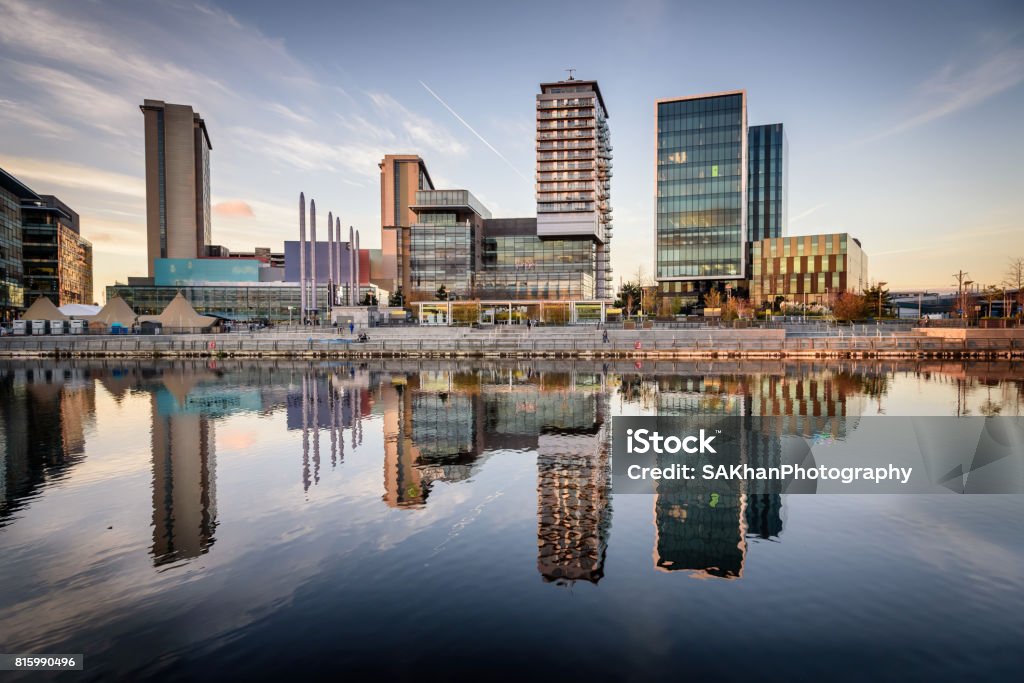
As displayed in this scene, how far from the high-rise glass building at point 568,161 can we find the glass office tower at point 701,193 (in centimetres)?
1549

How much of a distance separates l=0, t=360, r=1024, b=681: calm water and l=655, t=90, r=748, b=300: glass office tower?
12296cm

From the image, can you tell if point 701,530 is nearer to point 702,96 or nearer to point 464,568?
point 464,568

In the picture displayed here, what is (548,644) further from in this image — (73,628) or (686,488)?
(686,488)

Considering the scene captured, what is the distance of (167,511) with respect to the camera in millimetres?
16734

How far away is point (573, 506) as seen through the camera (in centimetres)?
1684

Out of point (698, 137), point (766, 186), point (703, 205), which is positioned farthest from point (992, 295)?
point (766, 186)

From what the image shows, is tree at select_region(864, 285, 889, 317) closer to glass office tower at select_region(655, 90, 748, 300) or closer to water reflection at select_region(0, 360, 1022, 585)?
glass office tower at select_region(655, 90, 748, 300)

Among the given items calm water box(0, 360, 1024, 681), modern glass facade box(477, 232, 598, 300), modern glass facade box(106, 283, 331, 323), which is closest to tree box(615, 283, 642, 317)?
modern glass facade box(477, 232, 598, 300)

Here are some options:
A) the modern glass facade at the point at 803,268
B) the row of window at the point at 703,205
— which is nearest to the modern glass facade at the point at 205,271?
the row of window at the point at 703,205

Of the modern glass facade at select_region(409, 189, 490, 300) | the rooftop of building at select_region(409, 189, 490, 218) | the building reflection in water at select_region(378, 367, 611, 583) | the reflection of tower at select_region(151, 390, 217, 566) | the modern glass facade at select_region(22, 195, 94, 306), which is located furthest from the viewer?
the modern glass facade at select_region(22, 195, 94, 306)

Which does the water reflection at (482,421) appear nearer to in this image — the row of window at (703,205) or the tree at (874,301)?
the tree at (874,301)

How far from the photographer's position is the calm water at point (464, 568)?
9.59m

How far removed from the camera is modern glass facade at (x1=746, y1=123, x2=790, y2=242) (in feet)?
599

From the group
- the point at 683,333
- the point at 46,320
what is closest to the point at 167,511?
the point at 683,333
